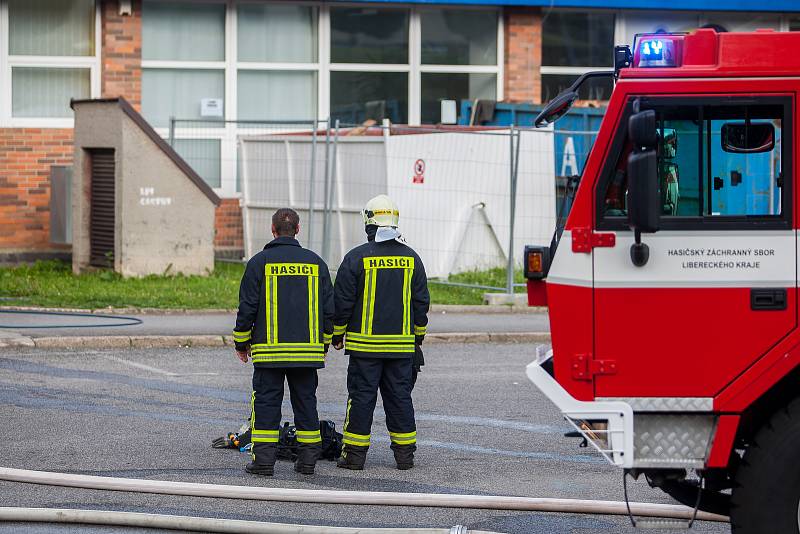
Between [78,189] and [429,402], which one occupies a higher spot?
[78,189]

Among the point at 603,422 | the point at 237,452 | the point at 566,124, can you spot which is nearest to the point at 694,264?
the point at 603,422

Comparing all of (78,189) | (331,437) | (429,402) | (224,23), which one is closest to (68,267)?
(78,189)

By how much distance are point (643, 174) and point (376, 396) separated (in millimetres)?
3434

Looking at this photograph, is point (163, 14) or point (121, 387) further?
point (163, 14)

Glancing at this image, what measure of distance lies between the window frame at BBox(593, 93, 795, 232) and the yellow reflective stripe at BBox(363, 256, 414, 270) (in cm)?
283

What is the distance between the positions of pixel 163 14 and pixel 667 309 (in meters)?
17.7

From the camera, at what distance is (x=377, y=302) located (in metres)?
8.55

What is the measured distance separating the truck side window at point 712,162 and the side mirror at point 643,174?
23 cm

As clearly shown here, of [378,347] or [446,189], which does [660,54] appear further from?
[446,189]

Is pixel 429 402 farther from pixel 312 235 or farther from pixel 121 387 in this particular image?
pixel 312 235

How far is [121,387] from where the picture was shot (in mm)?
11469

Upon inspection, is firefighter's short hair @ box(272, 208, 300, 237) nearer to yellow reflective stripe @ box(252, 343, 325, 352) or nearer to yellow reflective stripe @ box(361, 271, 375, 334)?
yellow reflective stripe @ box(361, 271, 375, 334)

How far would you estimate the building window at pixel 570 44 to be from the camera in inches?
931

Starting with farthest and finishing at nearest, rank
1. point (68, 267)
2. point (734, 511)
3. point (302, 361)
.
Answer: point (68, 267) < point (302, 361) < point (734, 511)
